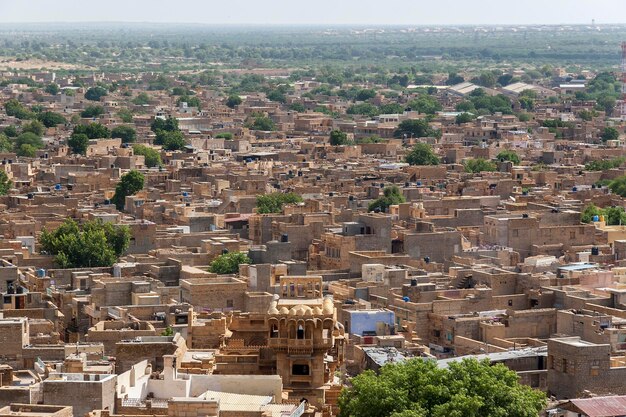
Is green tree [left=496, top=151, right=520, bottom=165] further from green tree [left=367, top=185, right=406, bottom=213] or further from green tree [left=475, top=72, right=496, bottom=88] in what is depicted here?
green tree [left=475, top=72, right=496, bottom=88]

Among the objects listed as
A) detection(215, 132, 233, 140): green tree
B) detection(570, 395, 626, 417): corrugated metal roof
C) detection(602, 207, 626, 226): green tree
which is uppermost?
detection(570, 395, 626, 417): corrugated metal roof

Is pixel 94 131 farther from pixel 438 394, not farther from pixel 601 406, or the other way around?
pixel 438 394

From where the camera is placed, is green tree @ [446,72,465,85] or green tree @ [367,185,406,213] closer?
green tree @ [367,185,406,213]

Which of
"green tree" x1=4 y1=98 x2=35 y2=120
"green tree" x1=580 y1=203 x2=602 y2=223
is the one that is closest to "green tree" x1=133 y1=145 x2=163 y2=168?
"green tree" x1=580 y1=203 x2=602 y2=223

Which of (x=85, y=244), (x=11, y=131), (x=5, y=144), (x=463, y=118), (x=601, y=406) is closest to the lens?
(x=601, y=406)

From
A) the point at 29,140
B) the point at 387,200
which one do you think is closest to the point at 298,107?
the point at 29,140

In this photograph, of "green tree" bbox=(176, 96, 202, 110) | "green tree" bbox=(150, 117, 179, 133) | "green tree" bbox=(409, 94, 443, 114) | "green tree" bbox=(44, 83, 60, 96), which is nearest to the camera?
"green tree" bbox=(150, 117, 179, 133)

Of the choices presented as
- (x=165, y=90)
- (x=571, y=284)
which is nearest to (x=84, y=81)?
(x=165, y=90)
